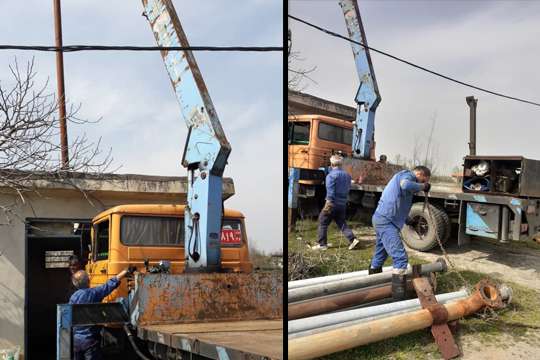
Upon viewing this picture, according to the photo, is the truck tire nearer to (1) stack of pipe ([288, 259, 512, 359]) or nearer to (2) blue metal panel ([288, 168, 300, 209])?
(1) stack of pipe ([288, 259, 512, 359])

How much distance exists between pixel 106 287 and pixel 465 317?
2.97 metres

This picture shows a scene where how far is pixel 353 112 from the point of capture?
35.0 ft

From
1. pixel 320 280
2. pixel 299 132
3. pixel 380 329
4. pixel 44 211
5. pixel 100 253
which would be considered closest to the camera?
pixel 380 329

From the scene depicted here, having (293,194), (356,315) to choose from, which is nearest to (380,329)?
(356,315)

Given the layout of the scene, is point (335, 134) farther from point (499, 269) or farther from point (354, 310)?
point (354, 310)

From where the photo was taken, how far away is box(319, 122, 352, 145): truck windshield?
829cm

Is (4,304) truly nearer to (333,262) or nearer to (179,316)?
(179,316)

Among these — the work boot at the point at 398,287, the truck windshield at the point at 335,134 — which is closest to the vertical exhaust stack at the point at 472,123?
the truck windshield at the point at 335,134

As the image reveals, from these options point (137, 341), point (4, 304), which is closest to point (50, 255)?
point (4, 304)

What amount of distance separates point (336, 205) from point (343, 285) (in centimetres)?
182

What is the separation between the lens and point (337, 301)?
12.2 ft

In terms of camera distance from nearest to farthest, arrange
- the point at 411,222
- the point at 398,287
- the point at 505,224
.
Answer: the point at 398,287 → the point at 505,224 → the point at 411,222

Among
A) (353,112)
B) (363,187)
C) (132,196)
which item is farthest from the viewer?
(353,112)

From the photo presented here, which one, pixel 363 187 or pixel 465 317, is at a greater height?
pixel 363 187
